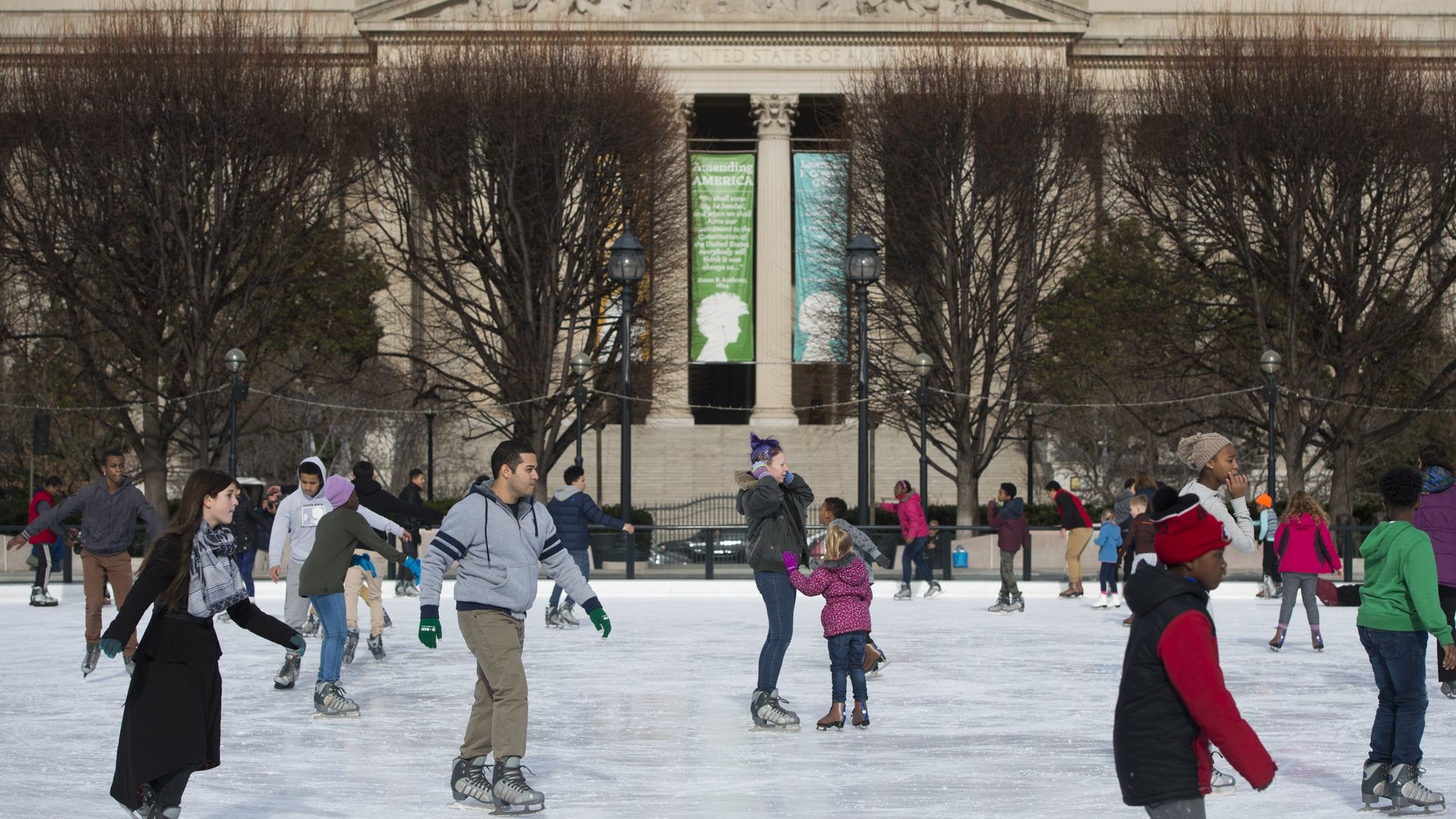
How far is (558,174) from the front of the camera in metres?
38.4

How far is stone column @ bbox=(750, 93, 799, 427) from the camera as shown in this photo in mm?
51875

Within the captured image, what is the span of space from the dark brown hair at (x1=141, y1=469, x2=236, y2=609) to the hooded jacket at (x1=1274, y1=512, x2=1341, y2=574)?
1168 cm

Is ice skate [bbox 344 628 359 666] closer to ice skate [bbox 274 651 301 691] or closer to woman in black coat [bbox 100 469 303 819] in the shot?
ice skate [bbox 274 651 301 691]

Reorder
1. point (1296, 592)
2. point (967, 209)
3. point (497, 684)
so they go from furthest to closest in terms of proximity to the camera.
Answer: point (967, 209), point (1296, 592), point (497, 684)

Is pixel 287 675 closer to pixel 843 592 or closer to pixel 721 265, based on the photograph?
pixel 843 592

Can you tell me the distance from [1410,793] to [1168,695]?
382 centimetres

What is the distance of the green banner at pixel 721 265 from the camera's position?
43.3 meters

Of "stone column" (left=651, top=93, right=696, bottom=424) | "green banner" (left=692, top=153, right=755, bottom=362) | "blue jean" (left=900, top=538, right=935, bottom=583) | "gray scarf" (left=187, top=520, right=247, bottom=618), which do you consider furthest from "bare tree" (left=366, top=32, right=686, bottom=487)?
"gray scarf" (left=187, top=520, right=247, bottom=618)

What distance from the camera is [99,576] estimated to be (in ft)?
54.6

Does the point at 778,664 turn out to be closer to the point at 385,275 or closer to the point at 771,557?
the point at 771,557

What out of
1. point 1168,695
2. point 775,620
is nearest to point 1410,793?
point 1168,695

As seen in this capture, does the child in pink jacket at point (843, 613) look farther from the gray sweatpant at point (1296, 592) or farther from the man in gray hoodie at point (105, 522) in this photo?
the man in gray hoodie at point (105, 522)

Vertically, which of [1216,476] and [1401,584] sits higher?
[1216,476]

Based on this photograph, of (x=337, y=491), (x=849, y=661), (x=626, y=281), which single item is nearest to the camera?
(x=849, y=661)
